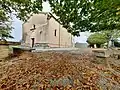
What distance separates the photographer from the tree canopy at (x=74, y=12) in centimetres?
688

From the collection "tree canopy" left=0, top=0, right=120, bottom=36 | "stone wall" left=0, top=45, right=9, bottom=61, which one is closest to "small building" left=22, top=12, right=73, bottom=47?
"stone wall" left=0, top=45, right=9, bottom=61

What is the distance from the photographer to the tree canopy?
6.88 meters

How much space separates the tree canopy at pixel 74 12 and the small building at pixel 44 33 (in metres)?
15.9

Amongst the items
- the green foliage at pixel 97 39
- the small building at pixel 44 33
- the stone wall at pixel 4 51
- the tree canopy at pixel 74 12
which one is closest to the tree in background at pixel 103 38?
the green foliage at pixel 97 39

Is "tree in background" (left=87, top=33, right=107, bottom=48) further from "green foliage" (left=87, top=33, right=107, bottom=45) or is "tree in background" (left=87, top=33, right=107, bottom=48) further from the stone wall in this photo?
the stone wall

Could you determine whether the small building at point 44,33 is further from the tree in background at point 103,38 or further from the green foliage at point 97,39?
the tree in background at point 103,38

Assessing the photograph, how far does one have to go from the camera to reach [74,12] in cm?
770

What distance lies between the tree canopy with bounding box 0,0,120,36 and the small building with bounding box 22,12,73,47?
1595cm

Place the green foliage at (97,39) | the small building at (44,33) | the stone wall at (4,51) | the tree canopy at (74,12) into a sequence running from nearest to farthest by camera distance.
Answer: the tree canopy at (74,12) < the stone wall at (4,51) < the small building at (44,33) < the green foliage at (97,39)

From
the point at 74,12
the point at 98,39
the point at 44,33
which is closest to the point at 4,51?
the point at 74,12

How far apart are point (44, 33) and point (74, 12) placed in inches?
703

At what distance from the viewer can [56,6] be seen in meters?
7.59

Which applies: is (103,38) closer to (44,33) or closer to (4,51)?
(44,33)

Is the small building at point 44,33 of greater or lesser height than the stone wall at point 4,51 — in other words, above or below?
above
